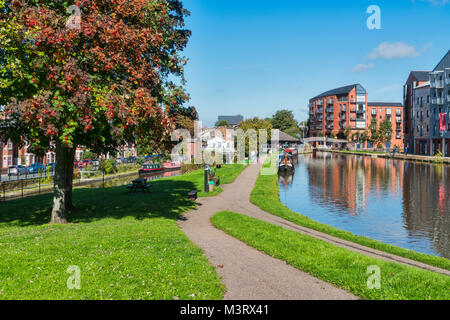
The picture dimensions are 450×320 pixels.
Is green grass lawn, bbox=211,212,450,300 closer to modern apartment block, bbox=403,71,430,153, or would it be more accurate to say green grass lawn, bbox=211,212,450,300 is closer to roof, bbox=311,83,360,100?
modern apartment block, bbox=403,71,430,153

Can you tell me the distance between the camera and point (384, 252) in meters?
13.0

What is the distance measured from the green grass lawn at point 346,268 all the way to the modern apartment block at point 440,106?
76407mm

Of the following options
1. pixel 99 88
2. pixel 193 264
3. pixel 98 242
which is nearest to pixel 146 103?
pixel 99 88

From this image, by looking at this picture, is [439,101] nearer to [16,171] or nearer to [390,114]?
[390,114]

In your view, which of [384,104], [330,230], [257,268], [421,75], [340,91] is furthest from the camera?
[340,91]

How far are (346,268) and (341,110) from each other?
5368 inches

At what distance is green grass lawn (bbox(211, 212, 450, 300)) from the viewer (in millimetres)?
7988

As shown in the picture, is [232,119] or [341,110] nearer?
[341,110]

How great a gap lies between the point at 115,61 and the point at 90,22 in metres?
1.53

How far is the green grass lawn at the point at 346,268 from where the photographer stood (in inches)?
314

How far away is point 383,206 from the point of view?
2541 centimetres

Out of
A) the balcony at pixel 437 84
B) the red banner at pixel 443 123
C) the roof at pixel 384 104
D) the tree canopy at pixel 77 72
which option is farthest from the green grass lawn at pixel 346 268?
the roof at pixel 384 104

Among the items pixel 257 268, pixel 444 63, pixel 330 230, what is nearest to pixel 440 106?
pixel 444 63
